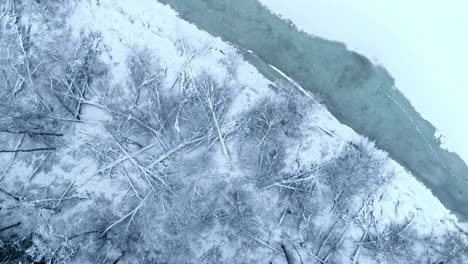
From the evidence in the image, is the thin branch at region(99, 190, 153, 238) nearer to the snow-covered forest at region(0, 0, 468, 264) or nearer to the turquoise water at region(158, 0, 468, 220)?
the snow-covered forest at region(0, 0, 468, 264)

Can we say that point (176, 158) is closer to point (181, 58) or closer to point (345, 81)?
point (181, 58)

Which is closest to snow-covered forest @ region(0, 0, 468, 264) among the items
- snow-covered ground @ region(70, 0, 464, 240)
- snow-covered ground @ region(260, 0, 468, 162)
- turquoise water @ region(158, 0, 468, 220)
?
snow-covered ground @ region(70, 0, 464, 240)

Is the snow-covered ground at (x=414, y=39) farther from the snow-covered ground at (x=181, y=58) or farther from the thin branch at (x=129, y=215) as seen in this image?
the thin branch at (x=129, y=215)

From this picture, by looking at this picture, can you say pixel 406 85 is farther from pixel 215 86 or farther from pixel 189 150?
pixel 189 150

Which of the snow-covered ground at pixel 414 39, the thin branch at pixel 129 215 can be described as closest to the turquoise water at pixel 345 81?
the snow-covered ground at pixel 414 39

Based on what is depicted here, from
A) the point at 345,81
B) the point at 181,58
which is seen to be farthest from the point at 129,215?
the point at 345,81

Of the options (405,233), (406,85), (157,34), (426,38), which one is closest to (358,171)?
(405,233)
